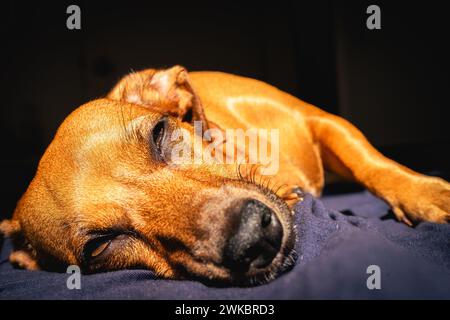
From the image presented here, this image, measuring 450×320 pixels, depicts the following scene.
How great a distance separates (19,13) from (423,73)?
5.18 m

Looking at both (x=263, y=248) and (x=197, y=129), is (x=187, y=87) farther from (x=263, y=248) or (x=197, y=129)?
(x=263, y=248)

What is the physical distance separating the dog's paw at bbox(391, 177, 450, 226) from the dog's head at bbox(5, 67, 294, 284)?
66 cm

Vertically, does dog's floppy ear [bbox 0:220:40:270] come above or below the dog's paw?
below

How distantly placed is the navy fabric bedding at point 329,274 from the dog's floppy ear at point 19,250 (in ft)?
0.43

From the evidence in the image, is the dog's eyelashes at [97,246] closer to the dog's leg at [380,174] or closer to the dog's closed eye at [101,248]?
the dog's closed eye at [101,248]

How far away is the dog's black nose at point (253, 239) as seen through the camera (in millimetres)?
1055

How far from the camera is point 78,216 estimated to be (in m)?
1.40

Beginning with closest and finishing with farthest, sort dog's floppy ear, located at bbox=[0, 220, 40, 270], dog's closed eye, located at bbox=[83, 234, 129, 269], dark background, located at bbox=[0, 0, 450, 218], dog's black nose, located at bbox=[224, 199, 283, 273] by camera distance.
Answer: dog's black nose, located at bbox=[224, 199, 283, 273]
dog's closed eye, located at bbox=[83, 234, 129, 269]
dog's floppy ear, located at bbox=[0, 220, 40, 270]
dark background, located at bbox=[0, 0, 450, 218]

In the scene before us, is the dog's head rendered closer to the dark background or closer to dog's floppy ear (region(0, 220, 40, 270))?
dog's floppy ear (region(0, 220, 40, 270))

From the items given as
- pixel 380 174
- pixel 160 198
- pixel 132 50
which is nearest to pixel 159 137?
pixel 160 198

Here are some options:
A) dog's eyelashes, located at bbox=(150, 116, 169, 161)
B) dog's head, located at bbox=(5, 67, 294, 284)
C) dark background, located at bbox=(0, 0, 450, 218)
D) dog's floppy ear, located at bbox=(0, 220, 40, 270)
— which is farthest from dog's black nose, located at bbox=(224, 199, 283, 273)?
dark background, located at bbox=(0, 0, 450, 218)

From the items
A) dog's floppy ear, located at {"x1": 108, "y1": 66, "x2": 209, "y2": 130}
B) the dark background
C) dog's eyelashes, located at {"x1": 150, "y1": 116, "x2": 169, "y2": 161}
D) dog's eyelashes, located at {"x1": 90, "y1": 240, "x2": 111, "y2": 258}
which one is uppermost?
the dark background

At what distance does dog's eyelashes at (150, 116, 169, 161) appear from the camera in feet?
4.86

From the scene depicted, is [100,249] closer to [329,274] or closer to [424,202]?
[329,274]
